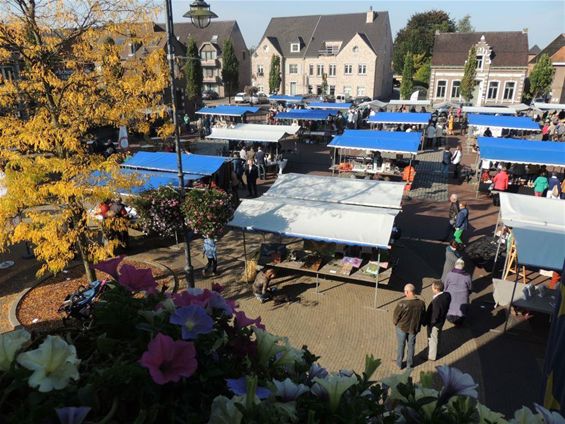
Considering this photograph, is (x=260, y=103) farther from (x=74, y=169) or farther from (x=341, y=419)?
(x=341, y=419)

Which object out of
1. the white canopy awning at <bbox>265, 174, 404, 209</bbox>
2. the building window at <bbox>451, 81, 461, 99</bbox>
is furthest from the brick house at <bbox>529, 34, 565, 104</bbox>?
the white canopy awning at <bbox>265, 174, 404, 209</bbox>

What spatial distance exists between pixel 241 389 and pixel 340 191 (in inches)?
418

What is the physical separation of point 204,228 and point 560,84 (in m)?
61.3

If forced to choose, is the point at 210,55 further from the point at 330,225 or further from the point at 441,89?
the point at 330,225

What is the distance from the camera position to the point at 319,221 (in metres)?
10.0

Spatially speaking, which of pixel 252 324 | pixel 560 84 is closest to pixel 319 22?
pixel 560 84

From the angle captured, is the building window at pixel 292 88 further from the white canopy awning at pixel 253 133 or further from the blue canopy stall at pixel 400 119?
the white canopy awning at pixel 253 133

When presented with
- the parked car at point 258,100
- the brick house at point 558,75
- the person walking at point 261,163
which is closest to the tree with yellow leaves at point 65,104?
the person walking at point 261,163

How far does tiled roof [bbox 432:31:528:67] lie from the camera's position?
1966 inches

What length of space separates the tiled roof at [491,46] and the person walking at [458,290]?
5076cm

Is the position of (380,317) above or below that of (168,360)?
below

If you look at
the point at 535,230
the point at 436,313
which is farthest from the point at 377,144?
the point at 436,313

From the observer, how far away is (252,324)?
225 cm

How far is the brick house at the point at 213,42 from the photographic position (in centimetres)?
6088
